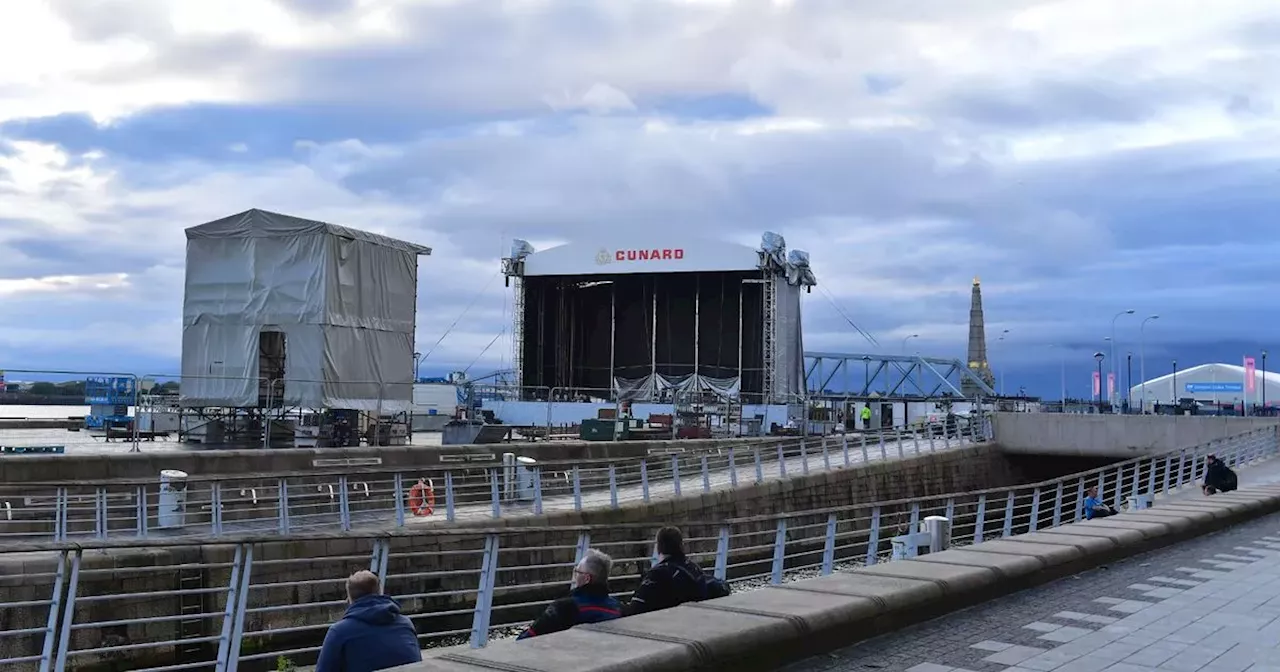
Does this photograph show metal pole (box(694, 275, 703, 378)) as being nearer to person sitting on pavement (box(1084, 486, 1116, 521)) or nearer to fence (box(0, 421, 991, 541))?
fence (box(0, 421, 991, 541))

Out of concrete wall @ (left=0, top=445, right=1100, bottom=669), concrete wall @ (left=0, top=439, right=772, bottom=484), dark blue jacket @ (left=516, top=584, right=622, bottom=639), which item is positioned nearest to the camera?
dark blue jacket @ (left=516, top=584, right=622, bottom=639)

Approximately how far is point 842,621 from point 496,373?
48.1 meters

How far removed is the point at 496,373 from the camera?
175ft

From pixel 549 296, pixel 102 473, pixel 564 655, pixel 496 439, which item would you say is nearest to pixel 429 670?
pixel 564 655

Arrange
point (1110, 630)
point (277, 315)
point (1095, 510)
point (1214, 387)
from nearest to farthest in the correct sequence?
point (1110, 630) < point (1095, 510) < point (277, 315) < point (1214, 387)

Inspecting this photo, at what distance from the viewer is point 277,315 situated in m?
25.4

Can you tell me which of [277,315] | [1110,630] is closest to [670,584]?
[1110,630]

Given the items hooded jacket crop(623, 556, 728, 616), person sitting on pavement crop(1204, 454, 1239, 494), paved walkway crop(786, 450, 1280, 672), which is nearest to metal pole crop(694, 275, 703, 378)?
person sitting on pavement crop(1204, 454, 1239, 494)

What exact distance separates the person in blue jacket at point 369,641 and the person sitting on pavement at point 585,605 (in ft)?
3.08

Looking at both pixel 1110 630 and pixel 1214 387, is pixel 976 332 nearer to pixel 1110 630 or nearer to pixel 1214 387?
pixel 1214 387

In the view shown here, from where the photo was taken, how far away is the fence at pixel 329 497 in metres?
14.1

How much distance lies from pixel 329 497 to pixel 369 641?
14.2m

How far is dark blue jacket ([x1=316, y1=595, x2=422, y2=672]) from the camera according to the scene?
518cm

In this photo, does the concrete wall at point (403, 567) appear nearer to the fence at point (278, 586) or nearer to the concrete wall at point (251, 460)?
the fence at point (278, 586)
